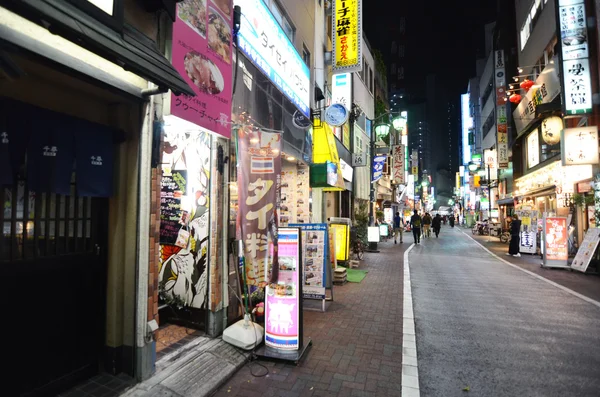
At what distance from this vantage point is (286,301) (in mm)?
4926

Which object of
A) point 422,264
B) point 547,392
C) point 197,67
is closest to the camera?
point 547,392

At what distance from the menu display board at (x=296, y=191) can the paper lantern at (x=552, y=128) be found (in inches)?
559

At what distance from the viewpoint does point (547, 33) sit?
754 inches

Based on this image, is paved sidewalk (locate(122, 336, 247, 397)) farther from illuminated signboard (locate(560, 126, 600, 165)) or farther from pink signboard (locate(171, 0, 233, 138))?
illuminated signboard (locate(560, 126, 600, 165))

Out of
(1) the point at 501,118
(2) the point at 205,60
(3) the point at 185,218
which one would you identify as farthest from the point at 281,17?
(1) the point at 501,118

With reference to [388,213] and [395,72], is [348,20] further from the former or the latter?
[395,72]

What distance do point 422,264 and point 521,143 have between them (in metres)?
19.6

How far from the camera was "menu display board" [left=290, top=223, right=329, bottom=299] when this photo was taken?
7.38 m

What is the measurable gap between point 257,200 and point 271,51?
5098mm

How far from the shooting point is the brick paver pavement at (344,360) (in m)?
3.95

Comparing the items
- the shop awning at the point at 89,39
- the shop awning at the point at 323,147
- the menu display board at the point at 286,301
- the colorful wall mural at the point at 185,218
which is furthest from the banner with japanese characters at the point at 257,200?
the shop awning at the point at 323,147

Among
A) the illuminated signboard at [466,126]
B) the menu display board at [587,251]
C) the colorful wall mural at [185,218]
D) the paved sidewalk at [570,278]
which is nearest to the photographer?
the colorful wall mural at [185,218]

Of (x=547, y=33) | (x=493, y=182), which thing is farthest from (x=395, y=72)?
(x=547, y=33)

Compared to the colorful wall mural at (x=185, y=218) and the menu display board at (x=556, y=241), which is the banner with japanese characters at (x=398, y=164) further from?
the colorful wall mural at (x=185, y=218)
